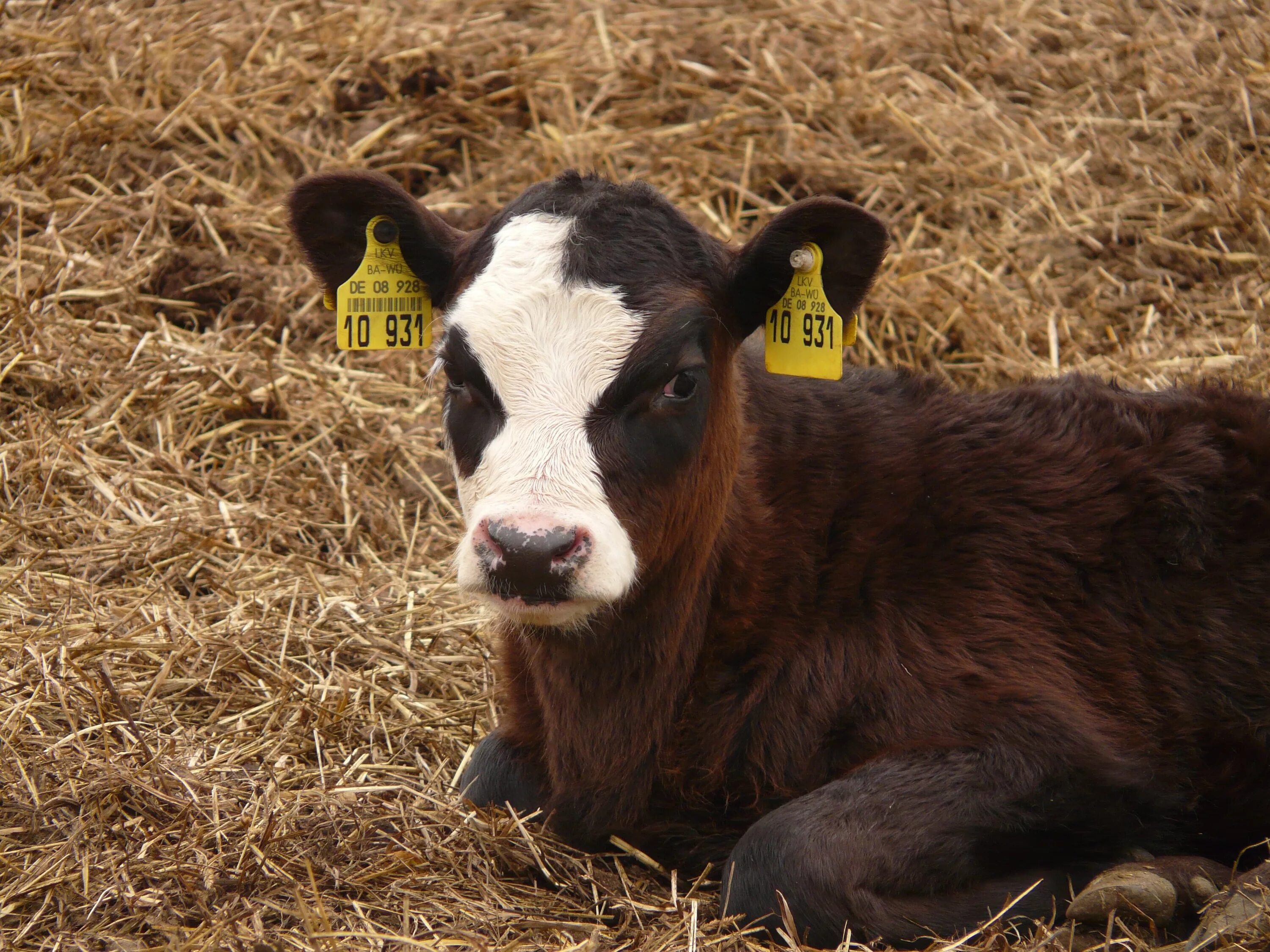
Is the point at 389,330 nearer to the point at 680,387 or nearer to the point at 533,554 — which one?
the point at 680,387

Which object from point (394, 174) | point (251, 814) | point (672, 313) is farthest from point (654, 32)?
point (251, 814)

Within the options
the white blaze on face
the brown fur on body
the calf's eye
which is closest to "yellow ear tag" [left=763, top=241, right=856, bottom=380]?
the brown fur on body

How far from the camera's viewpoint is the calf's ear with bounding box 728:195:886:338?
395cm

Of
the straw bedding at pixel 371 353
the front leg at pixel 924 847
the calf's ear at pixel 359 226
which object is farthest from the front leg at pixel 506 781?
the calf's ear at pixel 359 226

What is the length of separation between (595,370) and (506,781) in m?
1.46

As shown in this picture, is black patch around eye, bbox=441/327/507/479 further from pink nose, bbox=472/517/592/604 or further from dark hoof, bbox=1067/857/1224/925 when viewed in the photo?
dark hoof, bbox=1067/857/1224/925

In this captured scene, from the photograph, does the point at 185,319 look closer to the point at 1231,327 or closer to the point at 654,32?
the point at 654,32

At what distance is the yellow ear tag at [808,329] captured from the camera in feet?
13.4

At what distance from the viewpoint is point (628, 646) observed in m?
4.01

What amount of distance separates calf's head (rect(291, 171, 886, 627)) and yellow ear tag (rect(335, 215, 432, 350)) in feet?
0.44

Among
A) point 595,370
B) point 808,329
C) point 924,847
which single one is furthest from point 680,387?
point 924,847

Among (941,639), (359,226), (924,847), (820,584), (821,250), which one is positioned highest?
(359,226)

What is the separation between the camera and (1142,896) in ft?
11.8

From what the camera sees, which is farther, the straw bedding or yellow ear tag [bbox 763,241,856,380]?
yellow ear tag [bbox 763,241,856,380]
